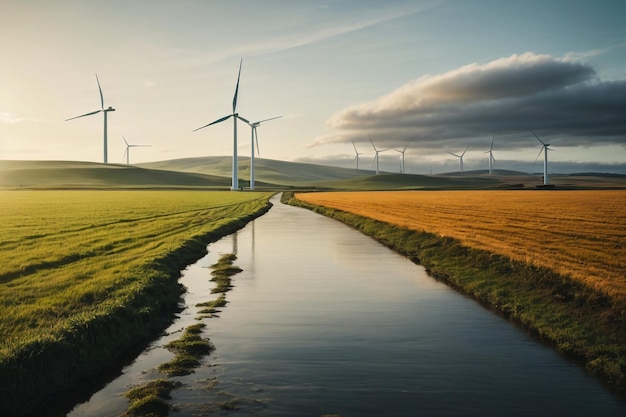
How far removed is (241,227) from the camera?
193ft

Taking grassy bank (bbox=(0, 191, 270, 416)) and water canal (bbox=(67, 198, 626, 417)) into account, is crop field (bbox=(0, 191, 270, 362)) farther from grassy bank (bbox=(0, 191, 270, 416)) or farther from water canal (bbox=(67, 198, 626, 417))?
water canal (bbox=(67, 198, 626, 417))

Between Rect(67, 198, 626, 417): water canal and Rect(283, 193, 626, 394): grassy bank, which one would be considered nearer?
Rect(67, 198, 626, 417): water canal

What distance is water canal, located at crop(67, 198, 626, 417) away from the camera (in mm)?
11773

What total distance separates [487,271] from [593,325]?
9.67 meters

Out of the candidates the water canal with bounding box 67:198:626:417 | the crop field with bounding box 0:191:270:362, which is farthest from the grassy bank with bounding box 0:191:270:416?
the water canal with bounding box 67:198:626:417

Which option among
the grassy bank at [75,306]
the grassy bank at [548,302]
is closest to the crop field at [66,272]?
the grassy bank at [75,306]

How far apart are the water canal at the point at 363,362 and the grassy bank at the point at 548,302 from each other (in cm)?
62

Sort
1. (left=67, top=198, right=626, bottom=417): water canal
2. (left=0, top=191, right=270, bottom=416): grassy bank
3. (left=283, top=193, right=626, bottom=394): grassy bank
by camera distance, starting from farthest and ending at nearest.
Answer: (left=283, top=193, right=626, bottom=394): grassy bank → (left=0, top=191, right=270, bottom=416): grassy bank → (left=67, top=198, right=626, bottom=417): water canal

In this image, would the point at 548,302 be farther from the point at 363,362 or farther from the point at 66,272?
the point at 66,272

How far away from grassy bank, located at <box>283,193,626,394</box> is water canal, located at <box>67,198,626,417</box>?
0.62 m

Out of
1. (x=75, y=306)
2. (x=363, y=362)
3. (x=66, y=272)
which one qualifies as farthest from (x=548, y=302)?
(x=66, y=272)

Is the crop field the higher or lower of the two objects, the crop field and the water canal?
the higher

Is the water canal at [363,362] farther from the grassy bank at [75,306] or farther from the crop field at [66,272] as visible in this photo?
the crop field at [66,272]

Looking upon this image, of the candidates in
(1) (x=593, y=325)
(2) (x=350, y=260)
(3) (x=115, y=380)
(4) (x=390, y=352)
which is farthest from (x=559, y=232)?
(3) (x=115, y=380)
